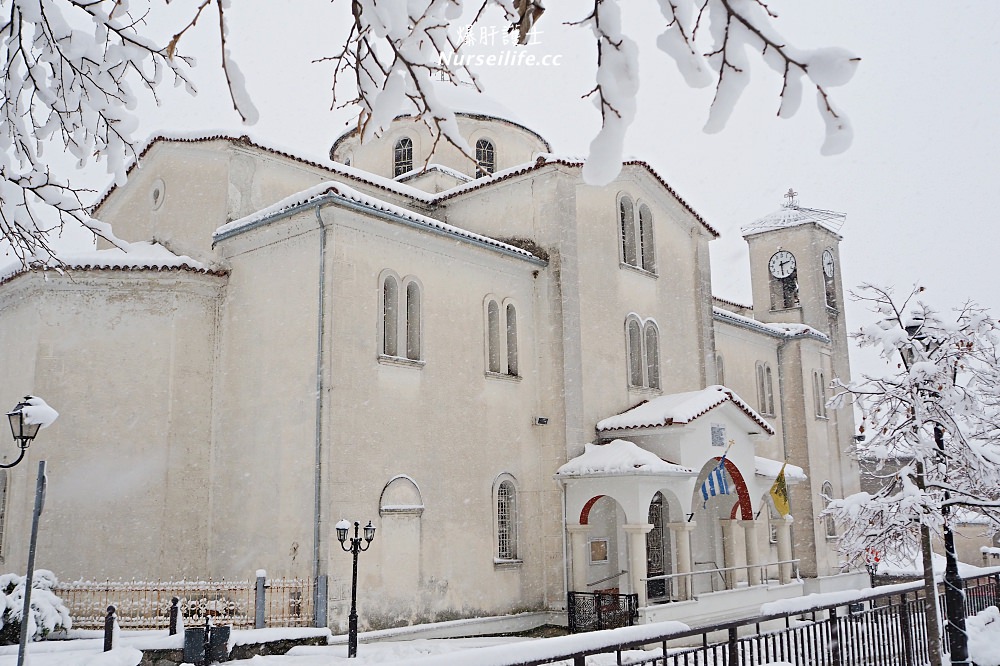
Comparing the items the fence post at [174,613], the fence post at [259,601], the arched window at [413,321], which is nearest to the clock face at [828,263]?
the arched window at [413,321]

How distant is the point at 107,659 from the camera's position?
1023 centimetres

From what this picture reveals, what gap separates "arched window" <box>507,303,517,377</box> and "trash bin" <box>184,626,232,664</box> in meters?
7.90

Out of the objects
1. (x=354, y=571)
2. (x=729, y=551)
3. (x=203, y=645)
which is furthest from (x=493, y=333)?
(x=203, y=645)

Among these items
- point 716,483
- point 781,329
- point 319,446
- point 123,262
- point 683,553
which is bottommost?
point 683,553

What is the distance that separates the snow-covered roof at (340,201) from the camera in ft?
49.5

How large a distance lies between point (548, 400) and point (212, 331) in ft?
22.1

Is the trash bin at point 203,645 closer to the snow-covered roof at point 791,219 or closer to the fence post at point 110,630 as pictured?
the fence post at point 110,630

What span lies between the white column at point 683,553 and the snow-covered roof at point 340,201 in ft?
21.0

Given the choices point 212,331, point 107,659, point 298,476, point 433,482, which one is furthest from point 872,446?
point 212,331

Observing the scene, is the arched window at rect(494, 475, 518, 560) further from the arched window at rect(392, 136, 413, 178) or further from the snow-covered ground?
the arched window at rect(392, 136, 413, 178)

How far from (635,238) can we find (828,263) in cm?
1282

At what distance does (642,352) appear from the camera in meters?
20.1

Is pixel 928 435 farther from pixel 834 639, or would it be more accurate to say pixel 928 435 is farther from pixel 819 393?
pixel 819 393

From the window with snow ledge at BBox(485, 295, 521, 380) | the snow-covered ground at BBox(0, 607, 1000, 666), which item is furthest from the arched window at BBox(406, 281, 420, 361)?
the snow-covered ground at BBox(0, 607, 1000, 666)
